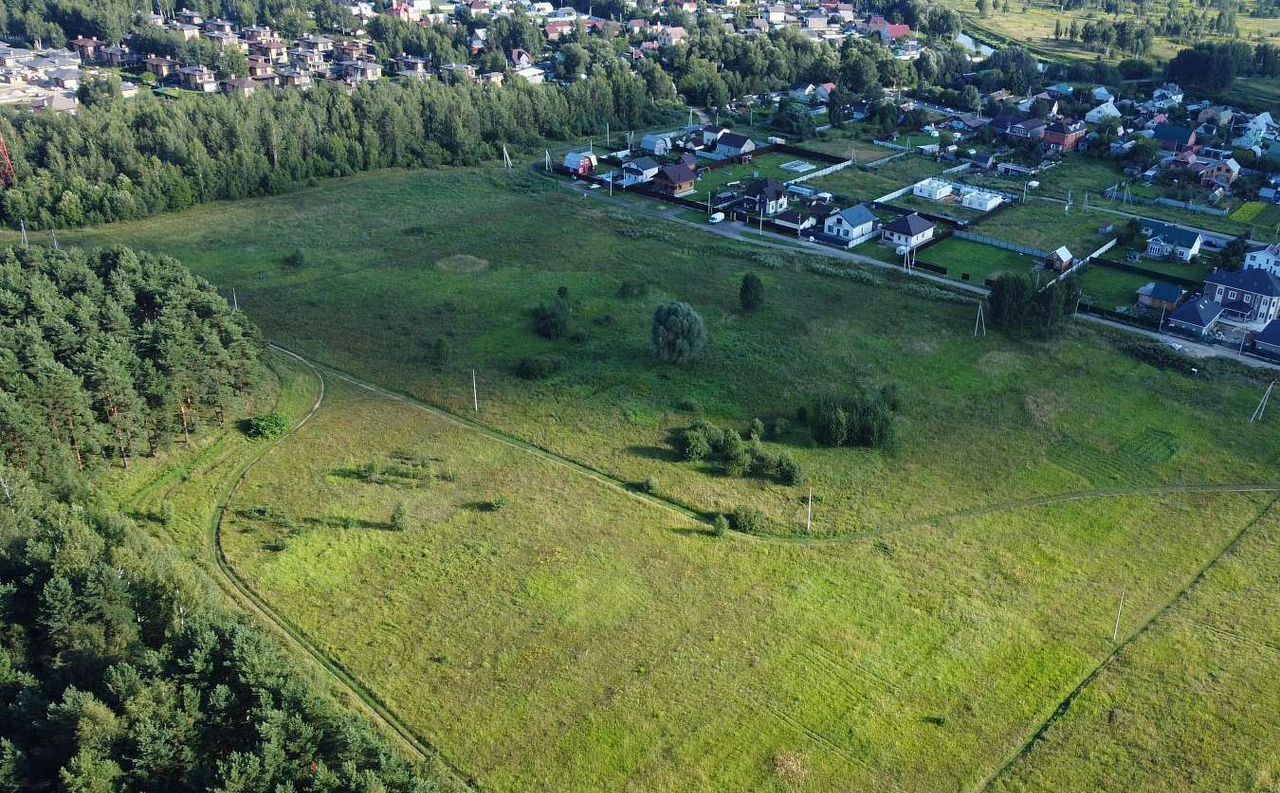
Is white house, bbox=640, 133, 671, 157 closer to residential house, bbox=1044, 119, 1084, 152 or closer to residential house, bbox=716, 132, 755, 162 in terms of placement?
residential house, bbox=716, 132, 755, 162

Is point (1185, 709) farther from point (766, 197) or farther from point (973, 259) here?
point (766, 197)

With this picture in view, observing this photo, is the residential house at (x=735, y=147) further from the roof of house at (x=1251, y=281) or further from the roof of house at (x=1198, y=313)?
the roof of house at (x=1198, y=313)

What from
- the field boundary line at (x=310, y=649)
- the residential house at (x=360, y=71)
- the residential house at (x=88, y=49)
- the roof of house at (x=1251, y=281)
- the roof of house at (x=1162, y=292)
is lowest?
the roof of house at (x=1162, y=292)

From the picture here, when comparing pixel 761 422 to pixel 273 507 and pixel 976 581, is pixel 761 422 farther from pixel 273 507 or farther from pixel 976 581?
pixel 273 507

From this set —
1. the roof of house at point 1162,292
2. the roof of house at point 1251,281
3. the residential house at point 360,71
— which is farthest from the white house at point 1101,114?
the residential house at point 360,71

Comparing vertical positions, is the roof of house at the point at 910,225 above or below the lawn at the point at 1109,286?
above

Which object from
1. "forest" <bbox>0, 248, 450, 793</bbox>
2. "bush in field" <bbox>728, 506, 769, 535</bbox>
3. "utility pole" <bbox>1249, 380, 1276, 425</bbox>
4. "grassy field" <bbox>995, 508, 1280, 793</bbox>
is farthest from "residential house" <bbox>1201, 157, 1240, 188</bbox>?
"forest" <bbox>0, 248, 450, 793</bbox>

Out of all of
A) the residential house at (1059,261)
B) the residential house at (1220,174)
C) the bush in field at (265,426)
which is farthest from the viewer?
the residential house at (1220,174)
